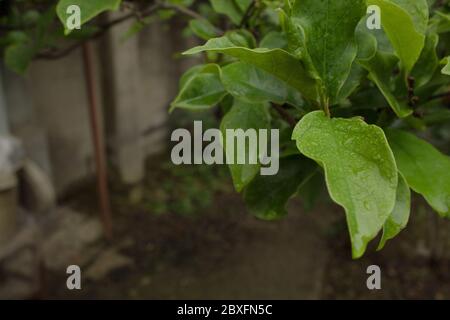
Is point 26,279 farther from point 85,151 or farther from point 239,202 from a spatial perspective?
point 239,202

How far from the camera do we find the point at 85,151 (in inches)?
123

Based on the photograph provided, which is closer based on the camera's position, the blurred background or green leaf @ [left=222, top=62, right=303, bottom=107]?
green leaf @ [left=222, top=62, right=303, bottom=107]

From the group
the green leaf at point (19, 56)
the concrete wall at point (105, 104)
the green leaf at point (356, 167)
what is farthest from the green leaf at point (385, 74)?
the concrete wall at point (105, 104)

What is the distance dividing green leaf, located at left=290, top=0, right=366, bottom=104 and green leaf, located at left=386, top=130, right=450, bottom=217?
0.14 m

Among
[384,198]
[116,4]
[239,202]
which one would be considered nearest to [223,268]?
[239,202]

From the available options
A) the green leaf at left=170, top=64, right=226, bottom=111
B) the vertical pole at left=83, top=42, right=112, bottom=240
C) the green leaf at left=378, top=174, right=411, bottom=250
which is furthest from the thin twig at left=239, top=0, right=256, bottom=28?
the vertical pole at left=83, top=42, right=112, bottom=240

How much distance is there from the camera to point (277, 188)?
29.2 inches

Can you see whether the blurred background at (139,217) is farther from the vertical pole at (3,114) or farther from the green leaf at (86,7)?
the green leaf at (86,7)

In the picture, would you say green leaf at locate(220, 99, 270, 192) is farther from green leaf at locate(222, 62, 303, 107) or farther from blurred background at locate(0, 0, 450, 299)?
blurred background at locate(0, 0, 450, 299)

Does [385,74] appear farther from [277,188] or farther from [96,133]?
[96,133]

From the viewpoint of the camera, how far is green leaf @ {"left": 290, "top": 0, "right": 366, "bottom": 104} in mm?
552

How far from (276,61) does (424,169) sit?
9.1 inches

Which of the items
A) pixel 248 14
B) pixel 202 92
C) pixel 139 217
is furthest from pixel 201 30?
pixel 139 217

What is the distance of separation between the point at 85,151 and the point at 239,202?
1.02 m
